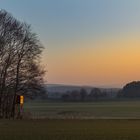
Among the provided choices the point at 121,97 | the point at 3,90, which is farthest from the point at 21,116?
the point at 121,97

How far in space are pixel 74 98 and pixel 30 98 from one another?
3826 inches

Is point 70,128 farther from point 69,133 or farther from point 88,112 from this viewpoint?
point 88,112

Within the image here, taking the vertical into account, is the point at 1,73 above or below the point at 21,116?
above

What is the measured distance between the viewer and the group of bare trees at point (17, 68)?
5278 centimetres

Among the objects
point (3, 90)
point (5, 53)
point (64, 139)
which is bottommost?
point (64, 139)

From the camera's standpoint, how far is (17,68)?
53.6 metres

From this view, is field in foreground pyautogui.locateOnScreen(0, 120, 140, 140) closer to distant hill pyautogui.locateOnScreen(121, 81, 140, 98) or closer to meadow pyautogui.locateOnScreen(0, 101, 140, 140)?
meadow pyautogui.locateOnScreen(0, 101, 140, 140)

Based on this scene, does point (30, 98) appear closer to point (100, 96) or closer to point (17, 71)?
point (17, 71)

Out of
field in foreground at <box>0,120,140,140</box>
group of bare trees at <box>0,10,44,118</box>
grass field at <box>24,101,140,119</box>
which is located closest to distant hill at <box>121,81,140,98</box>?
grass field at <box>24,101,140,119</box>

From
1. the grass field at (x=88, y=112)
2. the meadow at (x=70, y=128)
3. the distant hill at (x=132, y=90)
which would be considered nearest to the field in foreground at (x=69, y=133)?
the meadow at (x=70, y=128)

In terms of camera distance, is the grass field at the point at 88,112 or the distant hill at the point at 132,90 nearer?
the grass field at the point at 88,112

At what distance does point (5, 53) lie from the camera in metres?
52.6

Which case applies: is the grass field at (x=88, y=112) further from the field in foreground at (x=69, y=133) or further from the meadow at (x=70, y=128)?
the field in foreground at (x=69, y=133)

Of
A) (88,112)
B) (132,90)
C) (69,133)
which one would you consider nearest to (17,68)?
(88,112)
